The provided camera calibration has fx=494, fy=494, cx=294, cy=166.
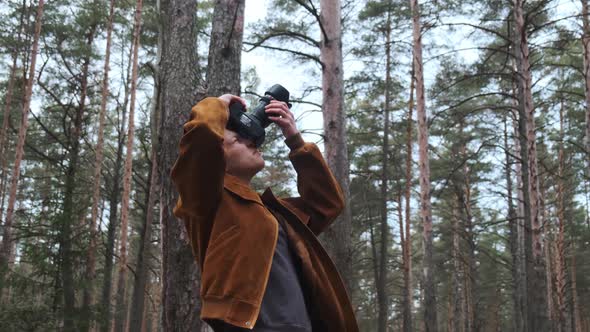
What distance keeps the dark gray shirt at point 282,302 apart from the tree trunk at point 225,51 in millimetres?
2547

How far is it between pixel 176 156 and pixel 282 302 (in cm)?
253

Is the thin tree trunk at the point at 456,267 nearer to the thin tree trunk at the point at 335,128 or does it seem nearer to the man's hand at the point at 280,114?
the thin tree trunk at the point at 335,128

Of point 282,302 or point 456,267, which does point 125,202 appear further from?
point 456,267

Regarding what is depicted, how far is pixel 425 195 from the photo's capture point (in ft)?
40.8

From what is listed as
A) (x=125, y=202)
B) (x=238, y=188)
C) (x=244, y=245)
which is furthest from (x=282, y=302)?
(x=125, y=202)

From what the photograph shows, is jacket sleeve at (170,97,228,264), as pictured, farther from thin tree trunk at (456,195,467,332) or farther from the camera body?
thin tree trunk at (456,195,467,332)

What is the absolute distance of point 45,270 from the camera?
10.7m

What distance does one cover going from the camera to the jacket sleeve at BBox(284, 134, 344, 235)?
2461 millimetres

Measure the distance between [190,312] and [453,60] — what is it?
11538 millimetres

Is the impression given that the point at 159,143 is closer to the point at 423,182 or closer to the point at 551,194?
the point at 423,182

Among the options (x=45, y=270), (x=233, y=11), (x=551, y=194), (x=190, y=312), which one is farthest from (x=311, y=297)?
(x=551, y=194)

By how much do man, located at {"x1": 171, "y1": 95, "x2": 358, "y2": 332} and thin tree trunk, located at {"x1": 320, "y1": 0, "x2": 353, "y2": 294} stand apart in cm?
397

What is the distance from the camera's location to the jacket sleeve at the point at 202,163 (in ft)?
6.22

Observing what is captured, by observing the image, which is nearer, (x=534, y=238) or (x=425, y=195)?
(x=534, y=238)
